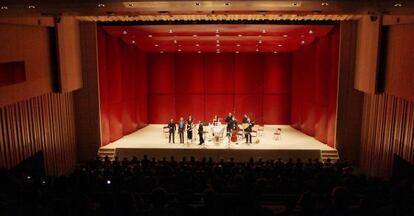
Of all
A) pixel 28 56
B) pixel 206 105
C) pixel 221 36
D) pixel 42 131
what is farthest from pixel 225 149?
pixel 28 56

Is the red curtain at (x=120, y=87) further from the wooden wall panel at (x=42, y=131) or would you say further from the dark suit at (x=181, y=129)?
the dark suit at (x=181, y=129)

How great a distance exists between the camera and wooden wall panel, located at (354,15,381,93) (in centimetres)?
1420

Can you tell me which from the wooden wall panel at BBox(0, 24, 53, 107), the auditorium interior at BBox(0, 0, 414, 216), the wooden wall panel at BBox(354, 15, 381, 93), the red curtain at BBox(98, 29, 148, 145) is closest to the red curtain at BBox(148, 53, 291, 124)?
the auditorium interior at BBox(0, 0, 414, 216)

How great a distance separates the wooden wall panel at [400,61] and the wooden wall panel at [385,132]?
0.54m

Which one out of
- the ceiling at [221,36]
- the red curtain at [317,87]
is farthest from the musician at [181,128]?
the red curtain at [317,87]

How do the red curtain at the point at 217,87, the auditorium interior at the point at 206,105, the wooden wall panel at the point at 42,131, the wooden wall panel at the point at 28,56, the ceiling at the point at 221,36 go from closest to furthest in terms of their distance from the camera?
1. the auditorium interior at the point at 206,105
2. the wooden wall panel at the point at 28,56
3. the wooden wall panel at the point at 42,131
4. the ceiling at the point at 221,36
5. the red curtain at the point at 217,87

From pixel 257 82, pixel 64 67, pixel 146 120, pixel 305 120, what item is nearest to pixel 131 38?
pixel 64 67

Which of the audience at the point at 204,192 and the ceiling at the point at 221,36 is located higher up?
the ceiling at the point at 221,36

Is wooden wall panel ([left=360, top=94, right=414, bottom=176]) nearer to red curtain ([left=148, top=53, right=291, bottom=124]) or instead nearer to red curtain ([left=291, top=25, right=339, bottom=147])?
red curtain ([left=291, top=25, right=339, bottom=147])

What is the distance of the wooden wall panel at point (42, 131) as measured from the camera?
12430mm

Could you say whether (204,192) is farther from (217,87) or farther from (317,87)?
(217,87)

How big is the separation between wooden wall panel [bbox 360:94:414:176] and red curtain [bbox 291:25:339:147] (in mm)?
1488

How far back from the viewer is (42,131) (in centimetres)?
1472

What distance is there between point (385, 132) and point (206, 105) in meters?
10.4
